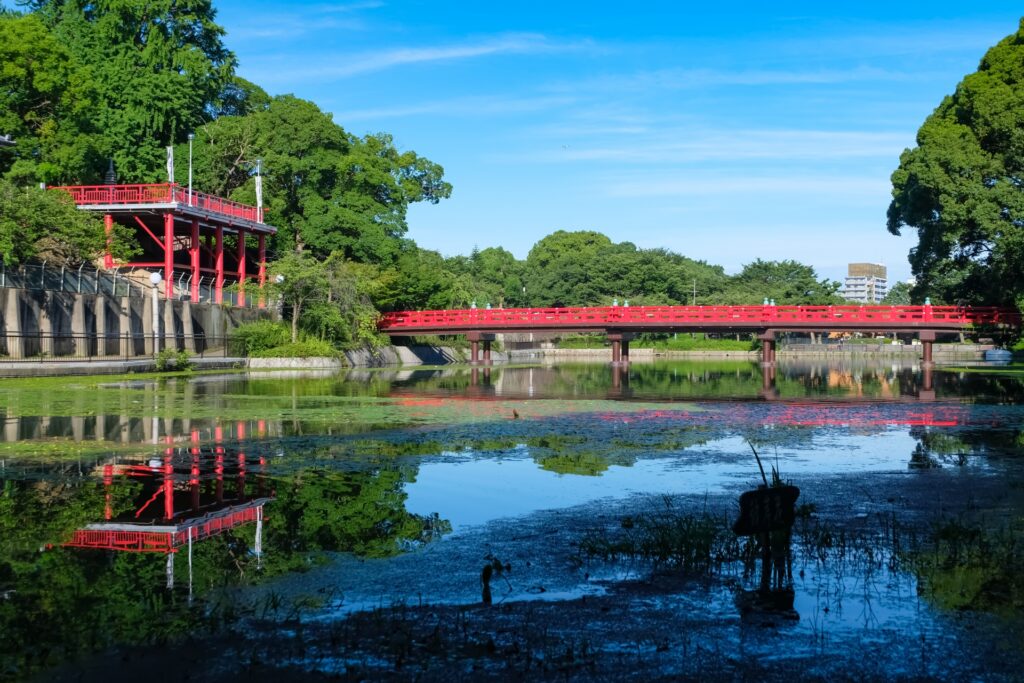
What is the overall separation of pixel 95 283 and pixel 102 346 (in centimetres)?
331

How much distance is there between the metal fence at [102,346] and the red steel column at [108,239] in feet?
16.7

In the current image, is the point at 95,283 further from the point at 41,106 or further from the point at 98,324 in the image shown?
the point at 41,106

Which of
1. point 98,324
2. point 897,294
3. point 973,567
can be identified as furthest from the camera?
point 897,294

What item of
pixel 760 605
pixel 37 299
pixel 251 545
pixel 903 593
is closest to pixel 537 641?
pixel 760 605

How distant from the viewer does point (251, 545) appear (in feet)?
32.4

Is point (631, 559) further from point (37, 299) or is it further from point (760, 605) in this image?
point (37, 299)

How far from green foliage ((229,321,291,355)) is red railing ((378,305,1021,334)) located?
15036 mm

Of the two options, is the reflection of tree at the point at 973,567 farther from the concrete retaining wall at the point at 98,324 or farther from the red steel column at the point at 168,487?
the concrete retaining wall at the point at 98,324

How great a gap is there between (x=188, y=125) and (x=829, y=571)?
220 ft

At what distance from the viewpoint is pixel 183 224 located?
64.4 metres

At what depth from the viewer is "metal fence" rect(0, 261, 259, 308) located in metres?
40.8

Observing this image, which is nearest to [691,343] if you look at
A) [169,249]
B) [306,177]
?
[306,177]

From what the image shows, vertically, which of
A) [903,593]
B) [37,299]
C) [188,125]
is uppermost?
[188,125]

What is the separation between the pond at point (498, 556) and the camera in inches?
265
